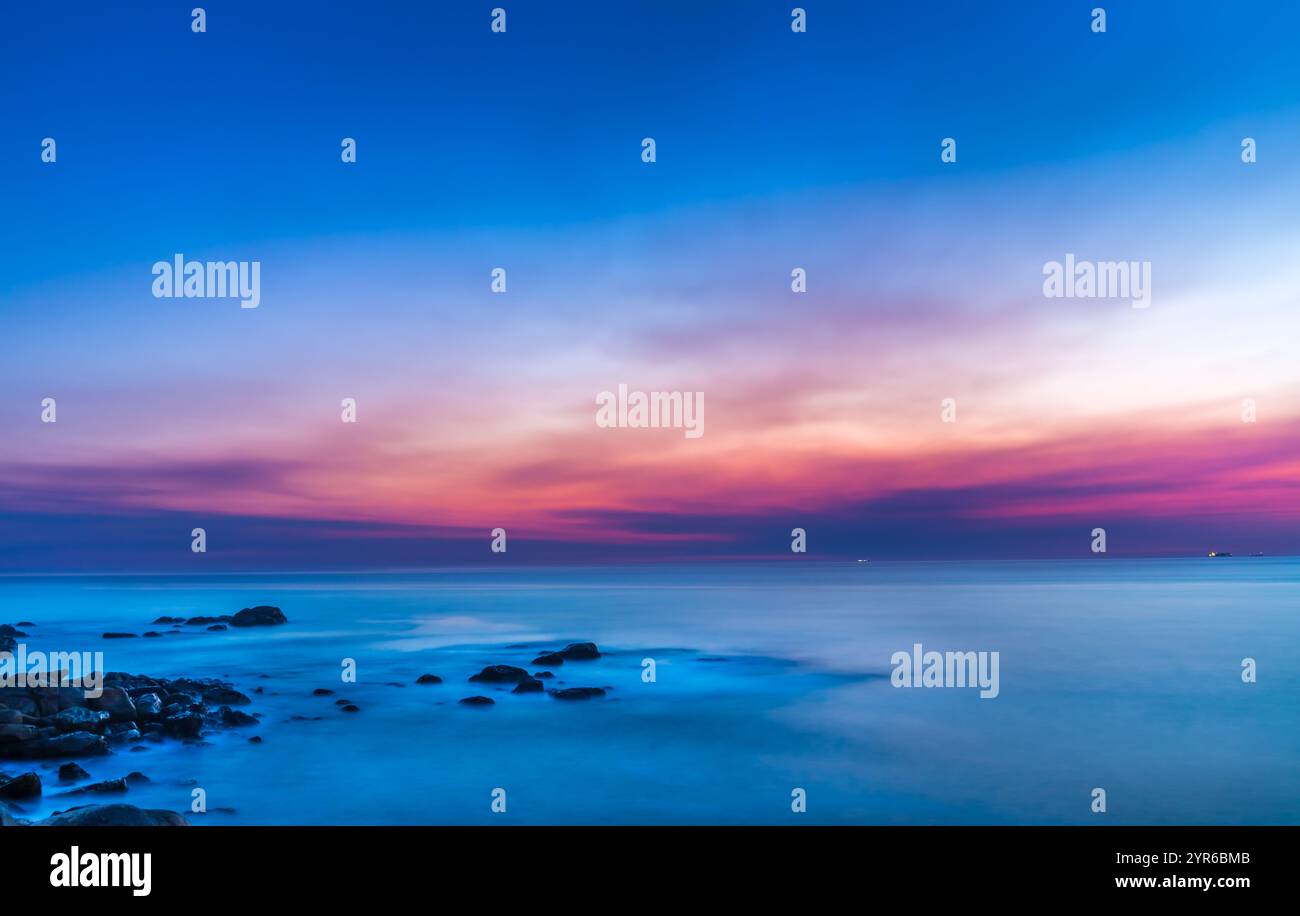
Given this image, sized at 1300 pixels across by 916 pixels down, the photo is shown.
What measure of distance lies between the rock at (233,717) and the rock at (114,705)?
1418 mm

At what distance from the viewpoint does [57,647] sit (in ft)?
89.7

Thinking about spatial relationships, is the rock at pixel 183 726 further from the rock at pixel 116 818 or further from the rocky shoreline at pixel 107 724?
the rock at pixel 116 818

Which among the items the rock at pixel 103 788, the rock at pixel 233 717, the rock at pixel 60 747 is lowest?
the rock at pixel 103 788

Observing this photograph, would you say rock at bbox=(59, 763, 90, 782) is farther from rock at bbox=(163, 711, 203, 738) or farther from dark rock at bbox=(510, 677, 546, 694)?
dark rock at bbox=(510, 677, 546, 694)

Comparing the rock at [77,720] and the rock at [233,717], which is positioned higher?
the rock at [77,720]

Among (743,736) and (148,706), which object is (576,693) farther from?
(148,706)

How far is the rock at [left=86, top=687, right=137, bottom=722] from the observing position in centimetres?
1265

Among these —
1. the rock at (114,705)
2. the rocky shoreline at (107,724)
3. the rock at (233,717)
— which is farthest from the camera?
the rock at (233,717)

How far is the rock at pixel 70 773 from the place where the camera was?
10078 millimetres

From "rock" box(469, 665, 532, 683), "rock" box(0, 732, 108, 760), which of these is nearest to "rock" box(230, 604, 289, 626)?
"rock" box(469, 665, 532, 683)

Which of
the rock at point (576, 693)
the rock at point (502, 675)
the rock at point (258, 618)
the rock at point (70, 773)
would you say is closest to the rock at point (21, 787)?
the rock at point (70, 773)

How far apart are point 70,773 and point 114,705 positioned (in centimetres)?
304
